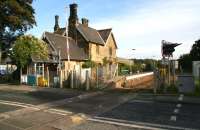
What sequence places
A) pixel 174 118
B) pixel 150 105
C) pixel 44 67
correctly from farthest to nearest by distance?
1. pixel 44 67
2. pixel 150 105
3. pixel 174 118

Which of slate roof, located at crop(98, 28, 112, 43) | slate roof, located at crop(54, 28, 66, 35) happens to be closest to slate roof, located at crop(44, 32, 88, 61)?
slate roof, located at crop(54, 28, 66, 35)

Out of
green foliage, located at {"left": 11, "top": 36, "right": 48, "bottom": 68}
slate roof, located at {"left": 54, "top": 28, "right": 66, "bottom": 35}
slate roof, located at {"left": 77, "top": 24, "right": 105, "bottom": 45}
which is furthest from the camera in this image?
slate roof, located at {"left": 54, "top": 28, "right": 66, "bottom": 35}

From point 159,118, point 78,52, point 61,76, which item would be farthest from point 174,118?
point 78,52

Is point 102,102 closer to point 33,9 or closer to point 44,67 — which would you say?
point 44,67

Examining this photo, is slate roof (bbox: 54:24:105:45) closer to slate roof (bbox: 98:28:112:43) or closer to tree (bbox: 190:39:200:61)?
slate roof (bbox: 98:28:112:43)

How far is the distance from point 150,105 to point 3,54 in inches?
1093

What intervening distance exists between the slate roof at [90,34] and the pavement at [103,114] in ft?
99.1

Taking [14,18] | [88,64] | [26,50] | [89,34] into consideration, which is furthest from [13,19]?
[89,34]

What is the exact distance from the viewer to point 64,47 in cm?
4219

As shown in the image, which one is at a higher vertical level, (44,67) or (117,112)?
(44,67)

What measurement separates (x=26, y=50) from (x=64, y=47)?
475 inches

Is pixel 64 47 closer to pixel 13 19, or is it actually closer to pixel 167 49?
pixel 13 19

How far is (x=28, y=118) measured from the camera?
12.6 m

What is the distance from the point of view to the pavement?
11.3m
